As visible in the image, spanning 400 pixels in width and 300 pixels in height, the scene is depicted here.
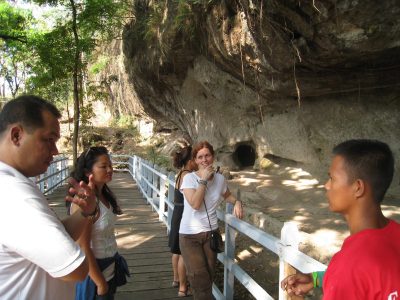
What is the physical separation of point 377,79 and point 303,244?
4657 mm

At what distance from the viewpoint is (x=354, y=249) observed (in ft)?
4.17

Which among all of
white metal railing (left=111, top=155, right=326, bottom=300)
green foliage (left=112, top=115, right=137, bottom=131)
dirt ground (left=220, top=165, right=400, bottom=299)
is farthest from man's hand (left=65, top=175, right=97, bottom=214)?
green foliage (left=112, top=115, right=137, bottom=131)

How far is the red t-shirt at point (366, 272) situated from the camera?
1.20 m

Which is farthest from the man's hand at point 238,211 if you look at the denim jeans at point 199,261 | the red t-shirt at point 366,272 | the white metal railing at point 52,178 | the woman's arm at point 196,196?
the white metal railing at point 52,178

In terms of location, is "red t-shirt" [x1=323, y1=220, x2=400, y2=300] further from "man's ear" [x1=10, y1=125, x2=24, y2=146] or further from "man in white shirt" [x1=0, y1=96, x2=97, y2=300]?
"man's ear" [x1=10, y1=125, x2=24, y2=146]

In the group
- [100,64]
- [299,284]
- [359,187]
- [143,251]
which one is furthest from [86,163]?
[100,64]

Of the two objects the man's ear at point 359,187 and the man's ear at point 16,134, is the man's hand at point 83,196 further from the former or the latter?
the man's ear at point 359,187

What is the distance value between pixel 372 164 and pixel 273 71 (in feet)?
18.8

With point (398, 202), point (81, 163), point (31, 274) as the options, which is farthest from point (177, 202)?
point (398, 202)

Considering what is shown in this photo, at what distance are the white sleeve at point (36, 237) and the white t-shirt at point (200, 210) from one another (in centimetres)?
198

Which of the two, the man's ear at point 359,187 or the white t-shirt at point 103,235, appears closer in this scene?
the man's ear at point 359,187

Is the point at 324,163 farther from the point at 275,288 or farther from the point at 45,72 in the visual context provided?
the point at 45,72

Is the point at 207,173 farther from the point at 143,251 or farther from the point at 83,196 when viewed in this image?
the point at 143,251

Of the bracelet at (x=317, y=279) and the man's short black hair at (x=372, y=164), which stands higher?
the man's short black hair at (x=372, y=164)
